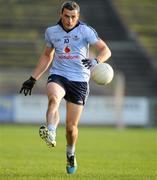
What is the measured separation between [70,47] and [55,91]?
0.66m

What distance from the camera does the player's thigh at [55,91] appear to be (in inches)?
364

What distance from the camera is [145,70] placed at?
1462 inches

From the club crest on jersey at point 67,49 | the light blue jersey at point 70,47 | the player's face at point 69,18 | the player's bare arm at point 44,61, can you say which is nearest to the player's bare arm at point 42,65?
the player's bare arm at point 44,61

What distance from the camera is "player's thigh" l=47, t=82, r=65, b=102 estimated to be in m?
9.25

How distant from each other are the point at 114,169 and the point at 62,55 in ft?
6.78

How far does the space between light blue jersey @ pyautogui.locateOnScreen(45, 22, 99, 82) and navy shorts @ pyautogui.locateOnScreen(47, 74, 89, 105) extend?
56mm

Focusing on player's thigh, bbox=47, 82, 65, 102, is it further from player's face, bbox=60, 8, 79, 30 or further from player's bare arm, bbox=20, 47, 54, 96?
player's face, bbox=60, 8, 79, 30

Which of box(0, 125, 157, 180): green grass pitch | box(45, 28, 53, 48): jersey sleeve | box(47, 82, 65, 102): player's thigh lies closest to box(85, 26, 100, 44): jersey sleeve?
box(45, 28, 53, 48): jersey sleeve

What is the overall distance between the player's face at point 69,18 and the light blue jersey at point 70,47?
0.10m

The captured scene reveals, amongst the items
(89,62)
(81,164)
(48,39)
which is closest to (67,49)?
(48,39)

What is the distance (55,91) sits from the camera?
9320 millimetres

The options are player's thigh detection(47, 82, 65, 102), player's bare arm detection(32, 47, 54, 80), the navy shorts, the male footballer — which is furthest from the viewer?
player's bare arm detection(32, 47, 54, 80)

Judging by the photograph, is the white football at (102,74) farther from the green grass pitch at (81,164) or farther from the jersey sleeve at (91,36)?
the green grass pitch at (81,164)

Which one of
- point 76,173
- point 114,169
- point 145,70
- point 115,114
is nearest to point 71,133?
point 76,173
